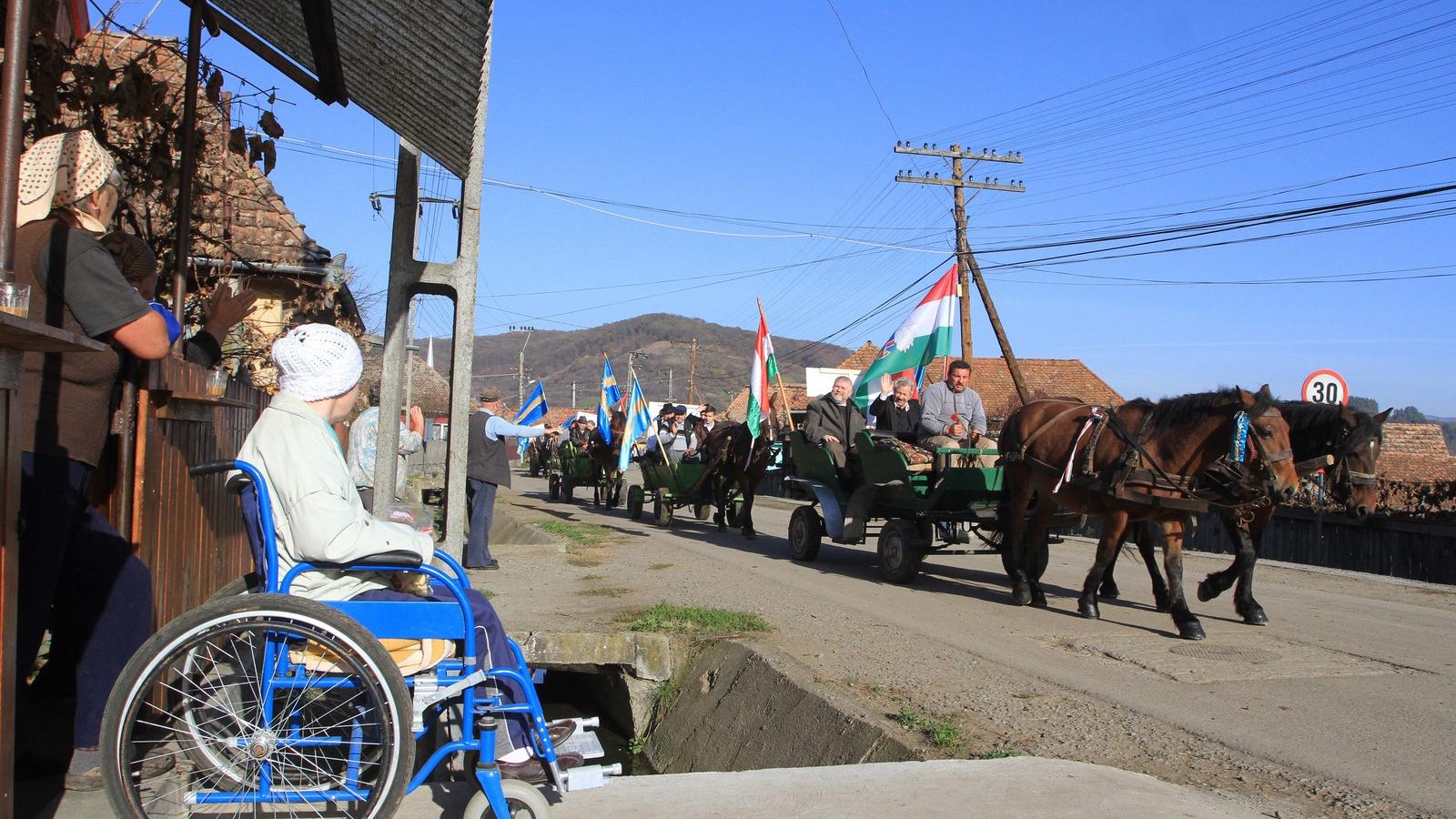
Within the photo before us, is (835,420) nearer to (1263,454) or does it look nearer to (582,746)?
(1263,454)

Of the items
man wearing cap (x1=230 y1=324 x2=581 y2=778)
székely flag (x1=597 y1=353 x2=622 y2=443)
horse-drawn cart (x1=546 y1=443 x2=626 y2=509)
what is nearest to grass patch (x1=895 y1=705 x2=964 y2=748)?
man wearing cap (x1=230 y1=324 x2=581 y2=778)

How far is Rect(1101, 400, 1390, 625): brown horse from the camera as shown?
916 cm

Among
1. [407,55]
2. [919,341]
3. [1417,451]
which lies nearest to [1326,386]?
[919,341]

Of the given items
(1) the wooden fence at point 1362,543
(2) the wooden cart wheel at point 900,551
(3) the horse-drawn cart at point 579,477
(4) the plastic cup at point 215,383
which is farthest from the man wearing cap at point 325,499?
(3) the horse-drawn cart at point 579,477

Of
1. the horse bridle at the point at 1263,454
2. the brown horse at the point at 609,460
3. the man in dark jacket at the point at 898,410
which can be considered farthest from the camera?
the brown horse at the point at 609,460

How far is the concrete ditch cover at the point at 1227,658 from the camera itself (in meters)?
7.35

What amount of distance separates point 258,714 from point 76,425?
120cm

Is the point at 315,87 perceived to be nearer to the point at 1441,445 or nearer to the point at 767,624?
the point at 767,624

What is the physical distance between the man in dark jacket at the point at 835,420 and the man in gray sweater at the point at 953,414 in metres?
1.19

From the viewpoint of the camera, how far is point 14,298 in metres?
2.84

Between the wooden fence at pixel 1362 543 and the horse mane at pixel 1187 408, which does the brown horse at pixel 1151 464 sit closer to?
the horse mane at pixel 1187 408

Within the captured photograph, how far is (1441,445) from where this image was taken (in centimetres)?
3772

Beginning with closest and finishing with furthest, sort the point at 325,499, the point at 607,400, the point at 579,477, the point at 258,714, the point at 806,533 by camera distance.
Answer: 1. the point at 258,714
2. the point at 325,499
3. the point at 806,533
4. the point at 607,400
5. the point at 579,477

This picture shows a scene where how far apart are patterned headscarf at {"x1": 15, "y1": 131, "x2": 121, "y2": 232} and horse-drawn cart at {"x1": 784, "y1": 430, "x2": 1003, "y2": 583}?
821 centimetres
